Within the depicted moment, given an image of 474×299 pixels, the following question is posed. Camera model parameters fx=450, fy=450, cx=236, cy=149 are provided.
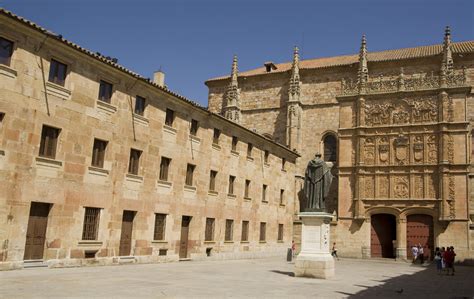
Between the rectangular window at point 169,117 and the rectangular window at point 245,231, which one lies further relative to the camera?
the rectangular window at point 245,231

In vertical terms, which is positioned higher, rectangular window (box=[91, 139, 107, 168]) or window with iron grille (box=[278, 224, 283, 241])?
rectangular window (box=[91, 139, 107, 168])

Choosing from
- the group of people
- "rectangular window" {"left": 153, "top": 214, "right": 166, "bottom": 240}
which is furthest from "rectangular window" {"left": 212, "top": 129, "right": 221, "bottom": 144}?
the group of people

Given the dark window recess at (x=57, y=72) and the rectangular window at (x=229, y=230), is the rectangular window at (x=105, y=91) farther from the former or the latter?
the rectangular window at (x=229, y=230)

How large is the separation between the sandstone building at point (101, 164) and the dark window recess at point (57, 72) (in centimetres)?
4

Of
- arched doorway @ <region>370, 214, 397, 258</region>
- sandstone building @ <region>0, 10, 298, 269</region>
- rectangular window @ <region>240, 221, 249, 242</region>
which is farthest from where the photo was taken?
arched doorway @ <region>370, 214, 397, 258</region>

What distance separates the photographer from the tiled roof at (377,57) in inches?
1542

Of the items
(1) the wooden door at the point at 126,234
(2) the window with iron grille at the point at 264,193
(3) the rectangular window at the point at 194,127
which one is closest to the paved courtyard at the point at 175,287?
(1) the wooden door at the point at 126,234

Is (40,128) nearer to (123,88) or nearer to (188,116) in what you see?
(123,88)

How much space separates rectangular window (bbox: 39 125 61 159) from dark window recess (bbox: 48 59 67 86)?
181cm

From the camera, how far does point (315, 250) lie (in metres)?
16.5

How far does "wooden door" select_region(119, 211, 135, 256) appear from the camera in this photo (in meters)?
19.5

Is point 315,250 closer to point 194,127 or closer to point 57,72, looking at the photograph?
point 194,127

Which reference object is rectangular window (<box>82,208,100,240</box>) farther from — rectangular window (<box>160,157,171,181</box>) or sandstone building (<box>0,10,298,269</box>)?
rectangular window (<box>160,157,171,181</box>)

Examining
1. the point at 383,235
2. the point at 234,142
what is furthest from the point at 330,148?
the point at 234,142
